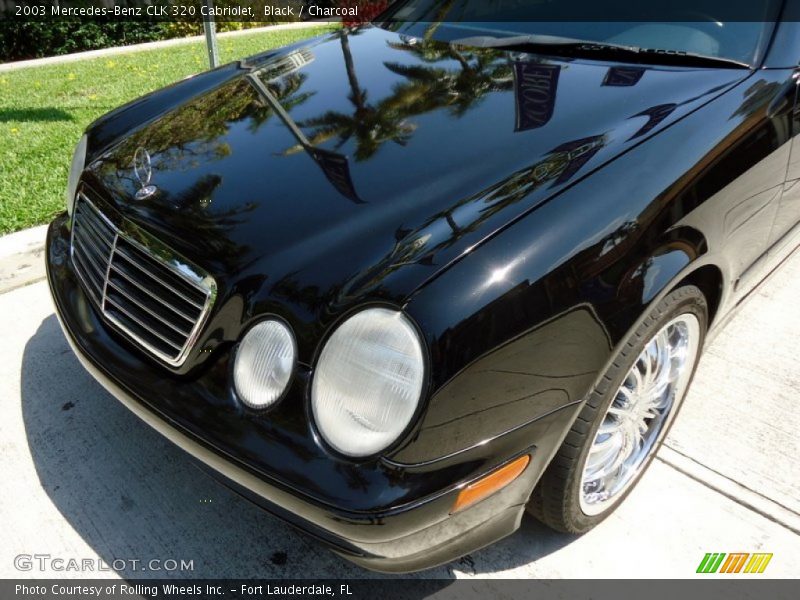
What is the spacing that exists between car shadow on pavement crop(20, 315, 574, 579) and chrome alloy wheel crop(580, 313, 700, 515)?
208 millimetres

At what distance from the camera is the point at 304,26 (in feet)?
33.0

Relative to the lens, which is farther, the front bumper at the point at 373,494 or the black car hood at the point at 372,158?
the black car hood at the point at 372,158

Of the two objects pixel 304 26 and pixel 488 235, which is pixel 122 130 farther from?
pixel 304 26

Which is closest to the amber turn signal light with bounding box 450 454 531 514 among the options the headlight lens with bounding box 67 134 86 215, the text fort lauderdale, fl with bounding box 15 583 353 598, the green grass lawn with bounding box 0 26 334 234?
the text fort lauderdale, fl with bounding box 15 583 353 598

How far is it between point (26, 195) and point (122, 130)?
1.85 metres

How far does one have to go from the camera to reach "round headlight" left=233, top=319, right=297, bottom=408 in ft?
5.14

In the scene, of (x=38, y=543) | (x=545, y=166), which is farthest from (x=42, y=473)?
(x=545, y=166)

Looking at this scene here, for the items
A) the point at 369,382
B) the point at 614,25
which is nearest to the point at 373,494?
the point at 369,382

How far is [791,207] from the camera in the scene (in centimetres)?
253

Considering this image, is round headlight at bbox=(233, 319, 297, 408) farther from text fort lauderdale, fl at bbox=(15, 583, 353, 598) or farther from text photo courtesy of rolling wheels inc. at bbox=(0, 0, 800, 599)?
text fort lauderdale, fl at bbox=(15, 583, 353, 598)

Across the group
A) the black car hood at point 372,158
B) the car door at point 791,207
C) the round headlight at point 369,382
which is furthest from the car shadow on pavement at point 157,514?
the car door at point 791,207

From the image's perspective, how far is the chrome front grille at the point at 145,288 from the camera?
1729 millimetres

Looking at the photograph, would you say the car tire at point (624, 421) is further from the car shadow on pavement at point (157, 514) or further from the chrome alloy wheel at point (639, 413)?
the car shadow on pavement at point (157, 514)

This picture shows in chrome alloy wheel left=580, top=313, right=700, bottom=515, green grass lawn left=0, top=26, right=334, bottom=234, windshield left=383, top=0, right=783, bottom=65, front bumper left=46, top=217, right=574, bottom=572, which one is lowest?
green grass lawn left=0, top=26, right=334, bottom=234
